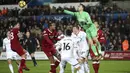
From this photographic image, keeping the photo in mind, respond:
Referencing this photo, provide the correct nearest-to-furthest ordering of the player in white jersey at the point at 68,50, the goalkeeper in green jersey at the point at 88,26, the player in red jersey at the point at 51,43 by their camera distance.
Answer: the player in white jersey at the point at 68,50 < the goalkeeper in green jersey at the point at 88,26 < the player in red jersey at the point at 51,43

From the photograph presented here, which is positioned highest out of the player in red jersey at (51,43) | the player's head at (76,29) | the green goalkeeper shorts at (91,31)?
the player's head at (76,29)

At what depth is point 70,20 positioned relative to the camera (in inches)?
1500

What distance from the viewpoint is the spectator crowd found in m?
35.9

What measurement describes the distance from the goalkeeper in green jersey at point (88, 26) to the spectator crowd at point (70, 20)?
1657 centimetres

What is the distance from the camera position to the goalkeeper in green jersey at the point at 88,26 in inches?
676

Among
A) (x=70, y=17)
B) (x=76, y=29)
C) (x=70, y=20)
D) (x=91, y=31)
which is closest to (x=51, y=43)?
(x=91, y=31)

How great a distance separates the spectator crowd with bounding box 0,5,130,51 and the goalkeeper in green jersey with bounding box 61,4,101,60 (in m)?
16.6

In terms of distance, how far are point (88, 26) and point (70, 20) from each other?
20.6 m

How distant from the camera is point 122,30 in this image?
36250 millimetres

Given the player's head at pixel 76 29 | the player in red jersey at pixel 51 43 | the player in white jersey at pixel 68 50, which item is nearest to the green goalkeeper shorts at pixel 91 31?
the player's head at pixel 76 29

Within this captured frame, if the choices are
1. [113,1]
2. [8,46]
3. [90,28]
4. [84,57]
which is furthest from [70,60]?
[113,1]

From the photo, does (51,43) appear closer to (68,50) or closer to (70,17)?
(68,50)

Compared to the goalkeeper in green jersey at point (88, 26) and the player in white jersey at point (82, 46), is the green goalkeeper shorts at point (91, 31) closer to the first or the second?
the goalkeeper in green jersey at point (88, 26)

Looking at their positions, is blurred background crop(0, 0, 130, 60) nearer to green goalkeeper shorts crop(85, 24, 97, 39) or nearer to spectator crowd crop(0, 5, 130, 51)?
spectator crowd crop(0, 5, 130, 51)
